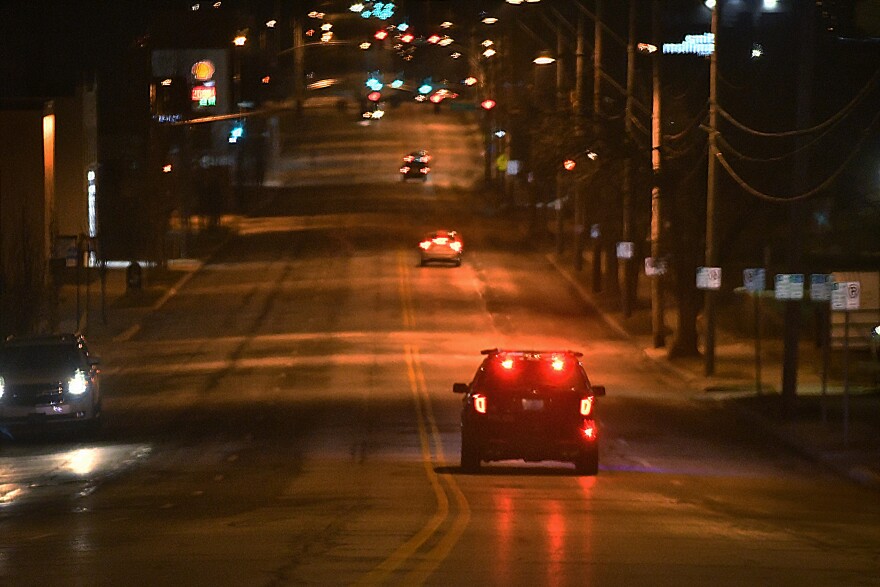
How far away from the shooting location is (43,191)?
60656 mm

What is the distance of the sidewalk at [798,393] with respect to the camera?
25.4 meters

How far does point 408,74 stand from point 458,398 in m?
130

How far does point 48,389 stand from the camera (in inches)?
1105

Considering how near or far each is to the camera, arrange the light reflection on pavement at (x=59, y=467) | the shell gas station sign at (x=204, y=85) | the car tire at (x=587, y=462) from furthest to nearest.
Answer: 1. the shell gas station sign at (x=204, y=85)
2. the car tire at (x=587, y=462)
3. the light reflection on pavement at (x=59, y=467)

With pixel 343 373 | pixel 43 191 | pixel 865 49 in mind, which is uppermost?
pixel 865 49

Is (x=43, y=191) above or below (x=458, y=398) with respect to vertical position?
above

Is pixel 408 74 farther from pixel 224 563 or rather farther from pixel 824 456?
pixel 224 563

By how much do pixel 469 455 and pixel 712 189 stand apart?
690 inches

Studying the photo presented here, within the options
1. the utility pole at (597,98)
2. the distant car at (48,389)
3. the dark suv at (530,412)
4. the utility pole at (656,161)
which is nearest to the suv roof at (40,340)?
the distant car at (48,389)

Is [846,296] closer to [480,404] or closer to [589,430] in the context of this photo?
[589,430]

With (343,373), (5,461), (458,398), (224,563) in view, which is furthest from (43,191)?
(224,563)

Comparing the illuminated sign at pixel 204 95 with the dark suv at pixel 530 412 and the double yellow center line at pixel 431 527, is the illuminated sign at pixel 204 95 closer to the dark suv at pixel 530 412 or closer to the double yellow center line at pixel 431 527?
the double yellow center line at pixel 431 527

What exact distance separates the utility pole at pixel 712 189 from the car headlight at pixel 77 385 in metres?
15.3

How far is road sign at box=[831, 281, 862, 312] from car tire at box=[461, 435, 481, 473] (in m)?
7.44
